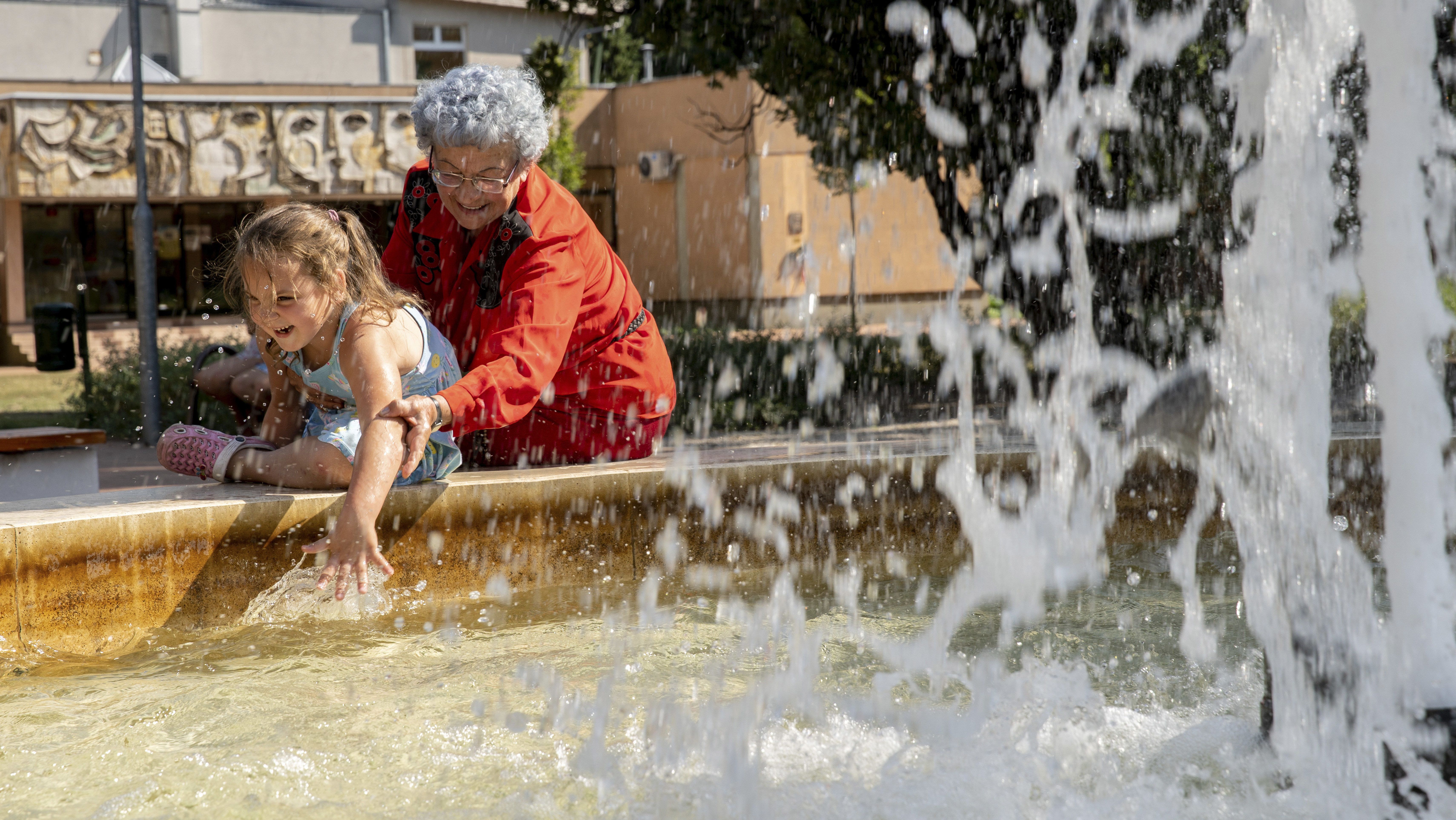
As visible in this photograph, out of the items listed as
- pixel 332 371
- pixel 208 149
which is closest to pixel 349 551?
pixel 332 371

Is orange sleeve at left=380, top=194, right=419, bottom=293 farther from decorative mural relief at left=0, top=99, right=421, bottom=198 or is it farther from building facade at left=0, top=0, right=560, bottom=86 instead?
building facade at left=0, top=0, right=560, bottom=86

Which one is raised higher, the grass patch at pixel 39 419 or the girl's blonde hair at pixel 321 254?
the girl's blonde hair at pixel 321 254

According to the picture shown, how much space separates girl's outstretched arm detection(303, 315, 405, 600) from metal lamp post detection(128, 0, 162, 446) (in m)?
7.43

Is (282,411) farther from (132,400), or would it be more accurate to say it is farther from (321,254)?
(132,400)

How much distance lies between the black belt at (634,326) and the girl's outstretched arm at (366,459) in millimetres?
791

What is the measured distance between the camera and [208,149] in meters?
17.6

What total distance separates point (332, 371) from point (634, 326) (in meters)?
0.91

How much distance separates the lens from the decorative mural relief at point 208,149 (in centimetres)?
1691

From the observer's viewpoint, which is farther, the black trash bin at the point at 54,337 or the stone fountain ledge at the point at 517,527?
the black trash bin at the point at 54,337

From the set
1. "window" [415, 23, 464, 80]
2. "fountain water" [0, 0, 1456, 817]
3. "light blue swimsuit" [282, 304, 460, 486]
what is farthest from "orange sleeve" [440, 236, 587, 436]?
"window" [415, 23, 464, 80]

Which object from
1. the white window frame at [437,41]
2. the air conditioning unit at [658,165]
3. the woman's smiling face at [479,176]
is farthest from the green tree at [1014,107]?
the white window frame at [437,41]

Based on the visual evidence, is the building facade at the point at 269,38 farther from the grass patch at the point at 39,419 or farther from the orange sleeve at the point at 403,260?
the orange sleeve at the point at 403,260

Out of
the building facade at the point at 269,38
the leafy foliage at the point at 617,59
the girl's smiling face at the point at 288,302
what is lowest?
the girl's smiling face at the point at 288,302

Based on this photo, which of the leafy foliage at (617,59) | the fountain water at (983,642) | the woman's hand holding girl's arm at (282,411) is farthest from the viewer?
the leafy foliage at (617,59)
